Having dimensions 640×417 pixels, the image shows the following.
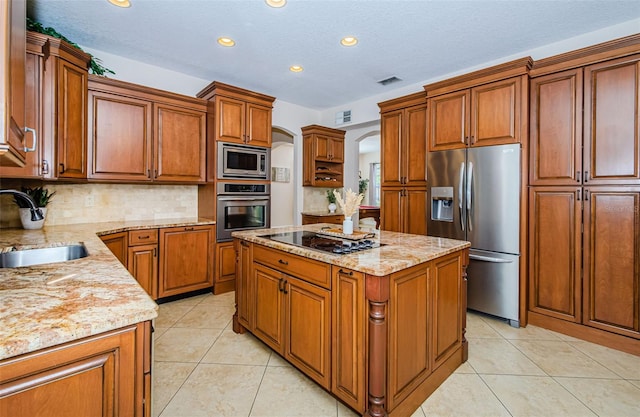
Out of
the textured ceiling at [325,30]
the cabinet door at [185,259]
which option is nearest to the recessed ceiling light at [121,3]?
the textured ceiling at [325,30]

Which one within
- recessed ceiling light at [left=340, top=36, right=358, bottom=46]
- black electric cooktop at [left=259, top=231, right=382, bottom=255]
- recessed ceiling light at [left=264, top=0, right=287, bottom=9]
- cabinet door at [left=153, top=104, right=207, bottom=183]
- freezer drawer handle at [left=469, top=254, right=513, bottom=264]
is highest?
recessed ceiling light at [left=340, top=36, right=358, bottom=46]

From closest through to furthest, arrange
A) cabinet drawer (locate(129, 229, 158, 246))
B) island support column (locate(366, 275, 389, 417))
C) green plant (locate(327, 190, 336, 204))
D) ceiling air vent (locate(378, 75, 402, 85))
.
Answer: island support column (locate(366, 275, 389, 417)), cabinet drawer (locate(129, 229, 158, 246)), ceiling air vent (locate(378, 75, 402, 85)), green plant (locate(327, 190, 336, 204))

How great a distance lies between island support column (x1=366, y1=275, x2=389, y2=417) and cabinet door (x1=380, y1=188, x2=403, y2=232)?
2408 mm

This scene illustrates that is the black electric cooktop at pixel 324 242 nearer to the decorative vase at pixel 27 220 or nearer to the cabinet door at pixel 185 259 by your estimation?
the cabinet door at pixel 185 259

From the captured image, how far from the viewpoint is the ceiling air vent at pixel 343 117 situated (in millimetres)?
5062

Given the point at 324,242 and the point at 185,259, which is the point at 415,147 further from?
the point at 185,259

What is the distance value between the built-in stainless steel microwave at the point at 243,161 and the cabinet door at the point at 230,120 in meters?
0.09

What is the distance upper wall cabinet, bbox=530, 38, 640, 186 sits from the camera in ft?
7.77

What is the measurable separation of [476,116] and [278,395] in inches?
117

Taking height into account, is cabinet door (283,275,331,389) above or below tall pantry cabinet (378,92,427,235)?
below

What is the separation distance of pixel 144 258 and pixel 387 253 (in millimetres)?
2631

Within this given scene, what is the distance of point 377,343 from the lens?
1.49m

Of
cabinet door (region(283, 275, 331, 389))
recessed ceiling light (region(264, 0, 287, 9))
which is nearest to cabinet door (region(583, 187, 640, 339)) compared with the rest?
cabinet door (region(283, 275, 331, 389))

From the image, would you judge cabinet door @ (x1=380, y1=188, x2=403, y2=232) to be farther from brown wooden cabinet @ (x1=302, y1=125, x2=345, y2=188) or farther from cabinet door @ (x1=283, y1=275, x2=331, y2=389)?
cabinet door @ (x1=283, y1=275, x2=331, y2=389)
